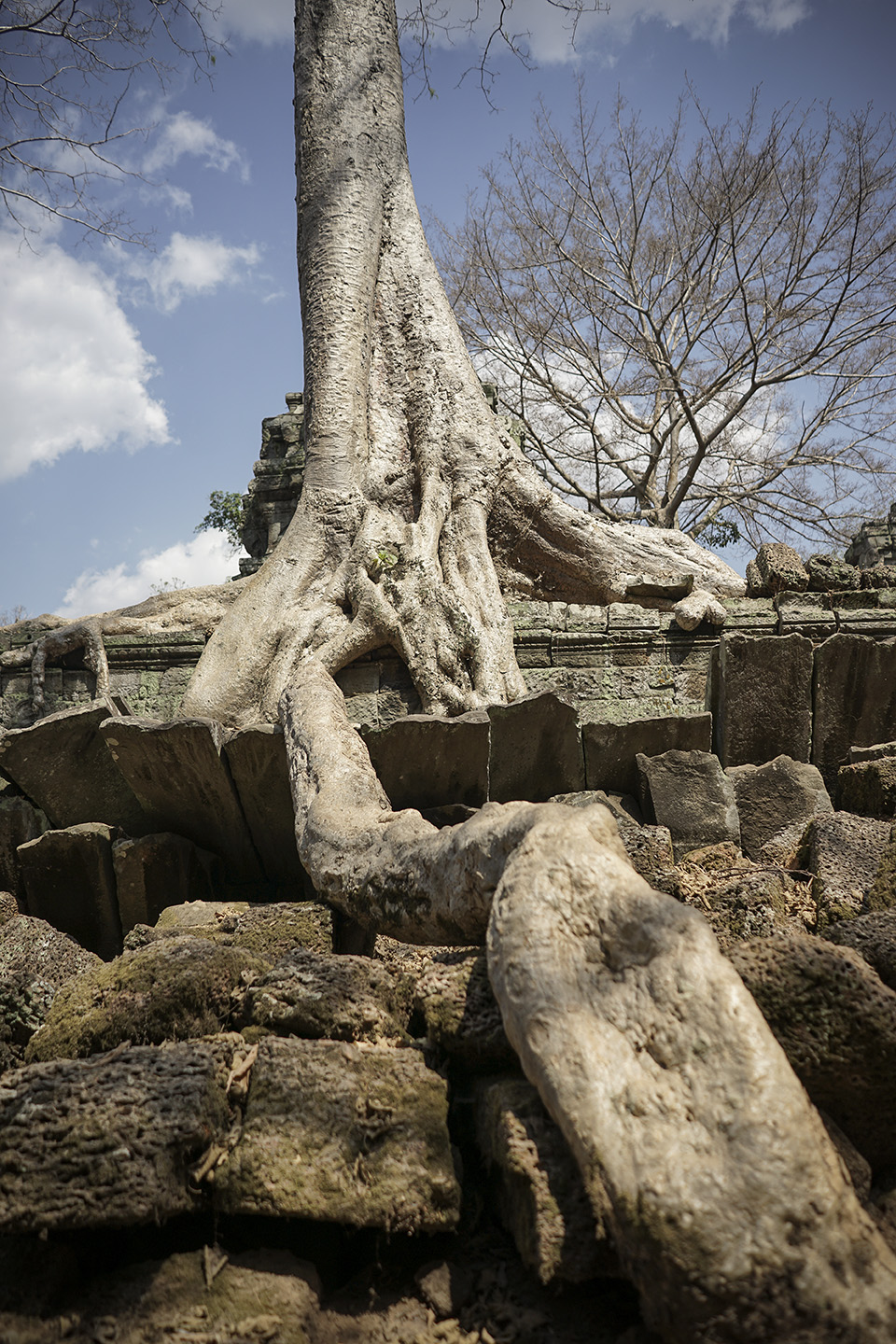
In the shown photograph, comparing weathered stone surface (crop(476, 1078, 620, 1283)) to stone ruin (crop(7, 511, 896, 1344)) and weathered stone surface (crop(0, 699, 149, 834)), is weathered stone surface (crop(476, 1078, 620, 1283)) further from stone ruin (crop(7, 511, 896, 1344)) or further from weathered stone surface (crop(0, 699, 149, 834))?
weathered stone surface (crop(0, 699, 149, 834))

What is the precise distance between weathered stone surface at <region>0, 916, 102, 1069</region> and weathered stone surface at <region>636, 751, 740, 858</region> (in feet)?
5.90

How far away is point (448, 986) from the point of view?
169 cm

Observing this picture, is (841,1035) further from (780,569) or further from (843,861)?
(780,569)

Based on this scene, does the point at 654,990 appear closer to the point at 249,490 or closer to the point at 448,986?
the point at 448,986

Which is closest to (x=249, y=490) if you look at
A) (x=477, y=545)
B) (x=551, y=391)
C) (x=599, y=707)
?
(x=477, y=545)

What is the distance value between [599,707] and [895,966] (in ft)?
6.96

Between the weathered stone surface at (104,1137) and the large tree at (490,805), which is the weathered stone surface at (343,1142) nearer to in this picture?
the weathered stone surface at (104,1137)

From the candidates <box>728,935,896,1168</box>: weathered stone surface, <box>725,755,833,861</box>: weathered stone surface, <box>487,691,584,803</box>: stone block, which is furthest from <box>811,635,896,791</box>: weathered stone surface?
<box>728,935,896,1168</box>: weathered stone surface

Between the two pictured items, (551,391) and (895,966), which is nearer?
(895,966)

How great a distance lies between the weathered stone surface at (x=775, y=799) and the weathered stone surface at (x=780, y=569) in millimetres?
1296

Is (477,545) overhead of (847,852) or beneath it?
overhead

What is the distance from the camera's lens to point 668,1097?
3.80 ft

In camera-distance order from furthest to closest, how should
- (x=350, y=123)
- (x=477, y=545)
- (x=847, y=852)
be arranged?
(x=350, y=123), (x=477, y=545), (x=847, y=852)

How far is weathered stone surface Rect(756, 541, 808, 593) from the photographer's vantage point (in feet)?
13.1
